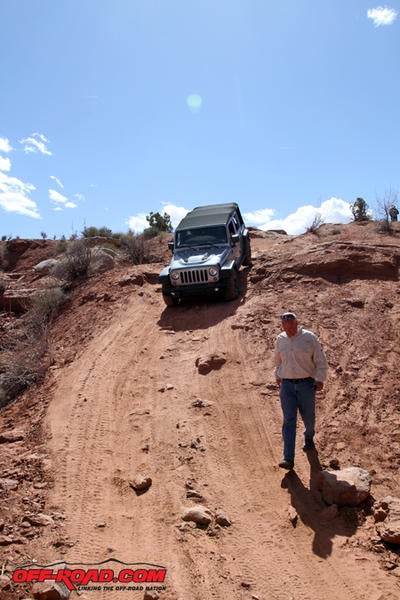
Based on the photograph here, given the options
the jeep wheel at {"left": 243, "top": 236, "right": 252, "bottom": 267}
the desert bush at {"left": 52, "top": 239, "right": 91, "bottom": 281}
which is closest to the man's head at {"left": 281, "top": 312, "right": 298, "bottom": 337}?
the jeep wheel at {"left": 243, "top": 236, "right": 252, "bottom": 267}

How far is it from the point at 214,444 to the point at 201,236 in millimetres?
6568

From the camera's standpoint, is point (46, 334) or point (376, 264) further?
point (376, 264)

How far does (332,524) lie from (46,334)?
688 cm

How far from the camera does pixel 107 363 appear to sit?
7680 mm

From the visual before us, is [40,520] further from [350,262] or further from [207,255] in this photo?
[350,262]

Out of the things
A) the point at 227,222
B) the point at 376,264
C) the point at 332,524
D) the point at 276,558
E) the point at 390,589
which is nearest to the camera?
the point at 390,589

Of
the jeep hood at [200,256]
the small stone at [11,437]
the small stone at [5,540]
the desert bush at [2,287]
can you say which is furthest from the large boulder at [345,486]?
the desert bush at [2,287]

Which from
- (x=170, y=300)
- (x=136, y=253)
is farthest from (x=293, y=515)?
(x=136, y=253)

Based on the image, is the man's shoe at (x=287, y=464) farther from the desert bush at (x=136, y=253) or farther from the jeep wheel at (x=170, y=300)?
the desert bush at (x=136, y=253)

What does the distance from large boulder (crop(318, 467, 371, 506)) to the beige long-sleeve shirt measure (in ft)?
2.94

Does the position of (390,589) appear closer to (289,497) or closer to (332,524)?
(332,524)

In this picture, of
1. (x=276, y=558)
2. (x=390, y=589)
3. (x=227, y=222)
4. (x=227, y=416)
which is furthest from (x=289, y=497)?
(x=227, y=222)

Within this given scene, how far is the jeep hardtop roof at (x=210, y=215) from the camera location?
11000 millimetres

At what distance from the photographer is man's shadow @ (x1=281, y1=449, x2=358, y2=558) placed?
3575mm
